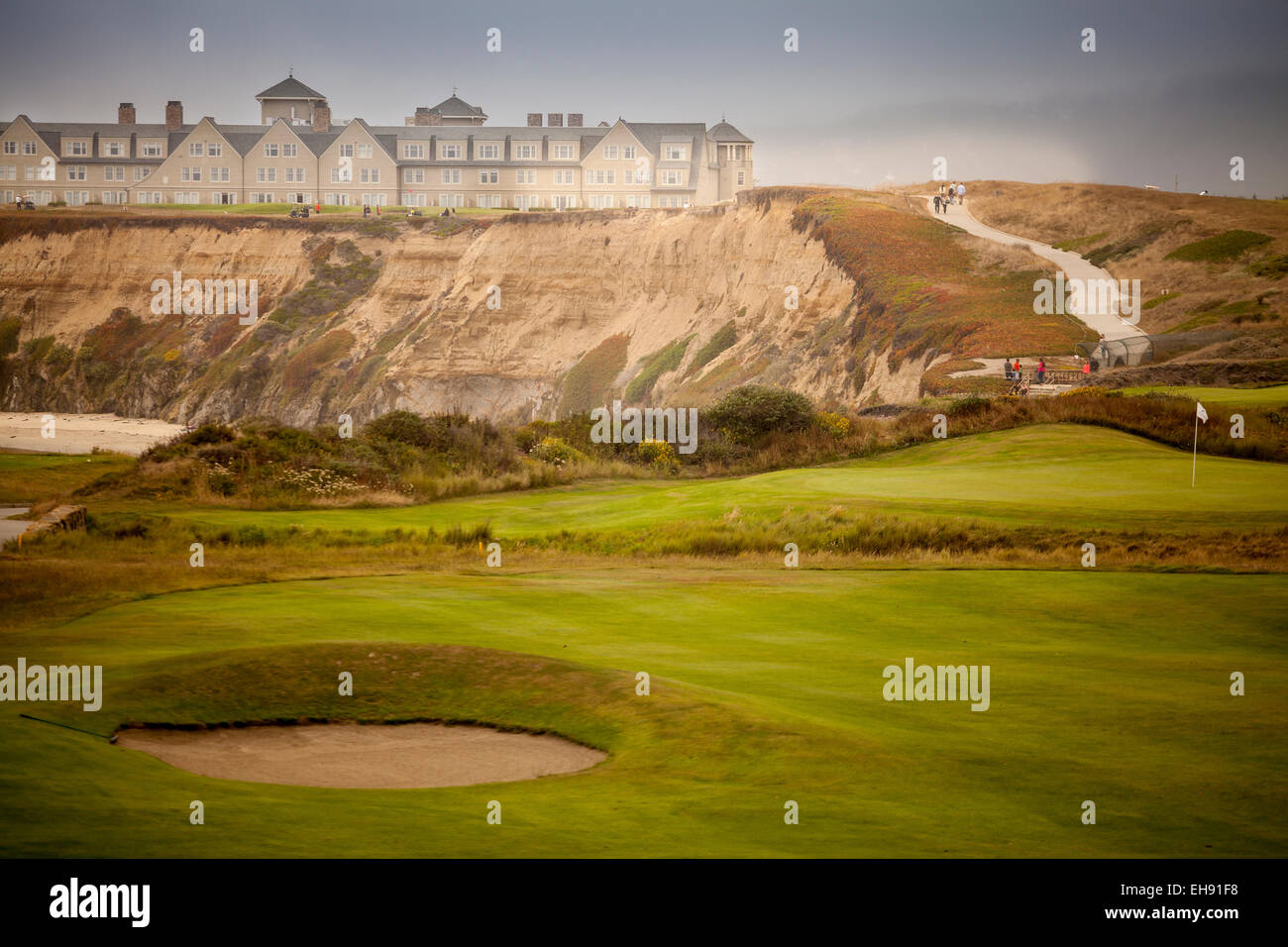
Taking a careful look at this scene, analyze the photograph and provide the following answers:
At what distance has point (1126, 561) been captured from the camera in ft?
82.3

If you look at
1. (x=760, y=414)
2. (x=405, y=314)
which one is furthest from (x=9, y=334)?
(x=760, y=414)

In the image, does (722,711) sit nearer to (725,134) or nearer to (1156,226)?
(1156,226)

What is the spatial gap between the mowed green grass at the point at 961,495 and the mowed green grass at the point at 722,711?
6272 mm

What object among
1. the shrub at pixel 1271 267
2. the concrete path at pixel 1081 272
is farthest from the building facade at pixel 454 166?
the shrub at pixel 1271 267

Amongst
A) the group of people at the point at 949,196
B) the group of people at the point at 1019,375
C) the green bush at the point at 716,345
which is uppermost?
the group of people at the point at 949,196

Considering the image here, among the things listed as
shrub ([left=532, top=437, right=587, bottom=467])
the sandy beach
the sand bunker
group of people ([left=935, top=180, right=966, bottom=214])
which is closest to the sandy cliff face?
the sandy beach

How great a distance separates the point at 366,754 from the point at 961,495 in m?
22.6

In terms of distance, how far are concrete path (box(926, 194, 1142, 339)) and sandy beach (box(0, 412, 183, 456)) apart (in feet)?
170

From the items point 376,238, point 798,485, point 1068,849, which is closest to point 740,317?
point 376,238

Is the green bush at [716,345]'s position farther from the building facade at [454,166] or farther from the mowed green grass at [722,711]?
the mowed green grass at [722,711]

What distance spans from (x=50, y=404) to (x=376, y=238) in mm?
31699

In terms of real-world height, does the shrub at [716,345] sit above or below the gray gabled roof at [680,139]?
below

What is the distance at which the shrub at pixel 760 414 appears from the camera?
181 feet

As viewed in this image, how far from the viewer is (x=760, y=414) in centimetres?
5538
